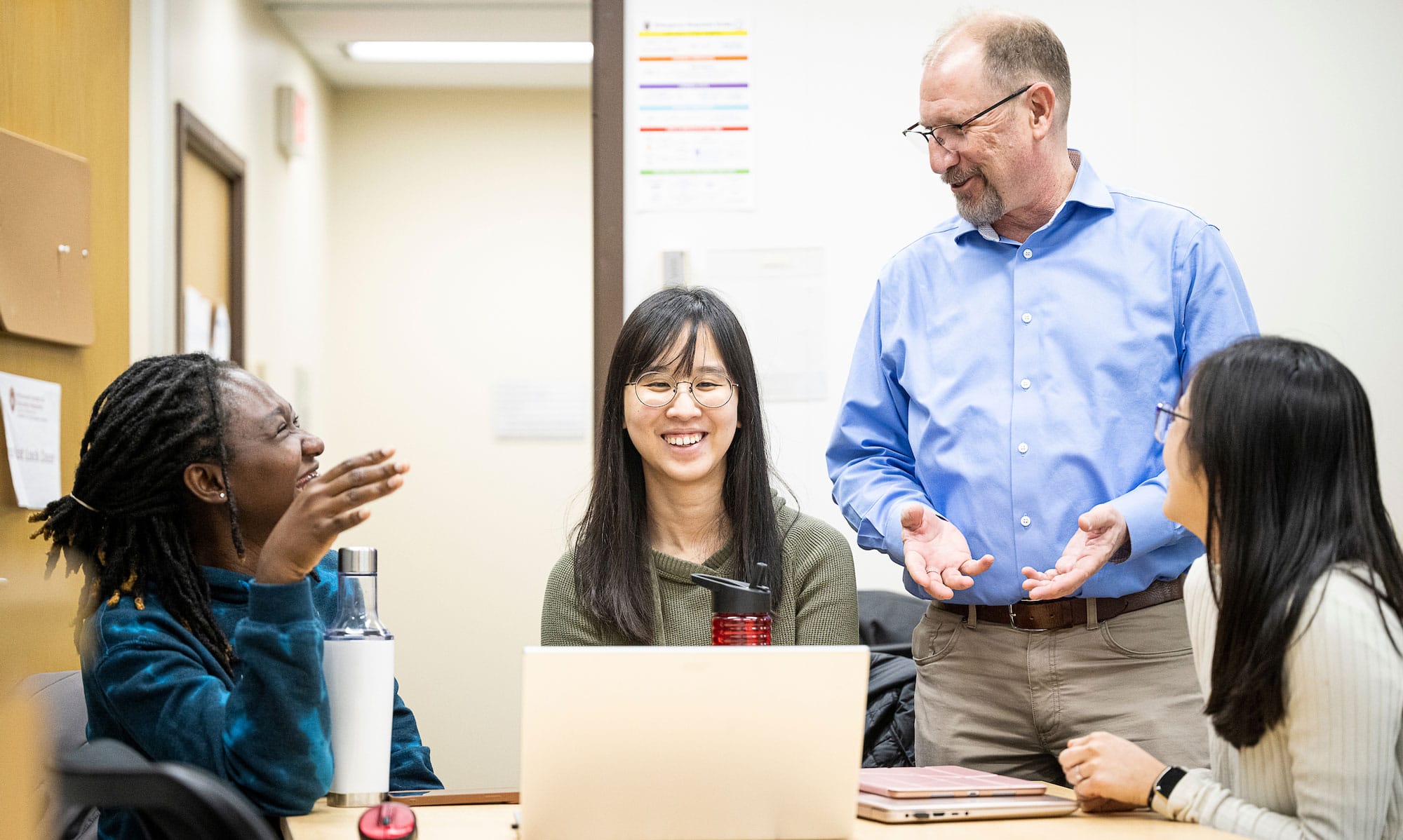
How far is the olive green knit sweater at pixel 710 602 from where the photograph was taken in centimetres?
176

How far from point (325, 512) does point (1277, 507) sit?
102cm

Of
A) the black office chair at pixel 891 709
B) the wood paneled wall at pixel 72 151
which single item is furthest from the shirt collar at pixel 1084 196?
the wood paneled wall at pixel 72 151

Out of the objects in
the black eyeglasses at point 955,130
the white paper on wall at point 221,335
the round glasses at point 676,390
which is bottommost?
the round glasses at point 676,390

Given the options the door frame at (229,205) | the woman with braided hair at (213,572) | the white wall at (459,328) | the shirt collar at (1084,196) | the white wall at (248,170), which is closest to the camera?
the woman with braided hair at (213,572)

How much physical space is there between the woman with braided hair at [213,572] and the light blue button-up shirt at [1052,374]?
2.86ft

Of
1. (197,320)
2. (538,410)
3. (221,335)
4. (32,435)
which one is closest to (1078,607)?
(32,435)

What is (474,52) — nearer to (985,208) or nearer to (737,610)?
(985,208)

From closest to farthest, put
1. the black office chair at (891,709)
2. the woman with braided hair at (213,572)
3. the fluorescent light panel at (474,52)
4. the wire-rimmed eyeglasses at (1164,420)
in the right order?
the woman with braided hair at (213,572)
the wire-rimmed eyeglasses at (1164,420)
the black office chair at (891,709)
the fluorescent light panel at (474,52)

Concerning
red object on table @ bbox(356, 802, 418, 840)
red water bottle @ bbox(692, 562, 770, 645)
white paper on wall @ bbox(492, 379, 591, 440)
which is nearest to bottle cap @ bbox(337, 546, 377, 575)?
red object on table @ bbox(356, 802, 418, 840)

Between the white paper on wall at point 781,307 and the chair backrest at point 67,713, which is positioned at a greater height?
the white paper on wall at point 781,307

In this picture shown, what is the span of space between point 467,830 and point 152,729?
0.38 meters

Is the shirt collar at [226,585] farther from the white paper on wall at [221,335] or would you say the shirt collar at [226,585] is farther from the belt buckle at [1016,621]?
the white paper on wall at [221,335]

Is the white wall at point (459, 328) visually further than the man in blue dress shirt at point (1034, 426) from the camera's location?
Yes

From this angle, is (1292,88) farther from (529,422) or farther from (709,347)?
(529,422)
